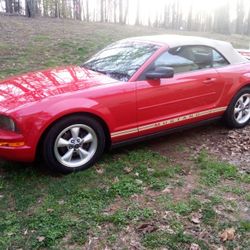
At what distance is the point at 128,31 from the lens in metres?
13.8

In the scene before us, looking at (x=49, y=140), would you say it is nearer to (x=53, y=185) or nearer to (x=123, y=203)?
(x=53, y=185)

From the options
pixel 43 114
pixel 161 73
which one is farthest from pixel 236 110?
pixel 43 114

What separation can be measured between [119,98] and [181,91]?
95cm

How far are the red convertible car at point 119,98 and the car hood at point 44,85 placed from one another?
0.01 m

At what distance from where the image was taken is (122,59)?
4.98 metres

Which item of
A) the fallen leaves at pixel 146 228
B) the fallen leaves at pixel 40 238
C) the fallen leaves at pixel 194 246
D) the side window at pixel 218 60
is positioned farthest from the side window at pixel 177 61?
the fallen leaves at pixel 40 238

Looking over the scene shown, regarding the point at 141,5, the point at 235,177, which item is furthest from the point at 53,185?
the point at 141,5

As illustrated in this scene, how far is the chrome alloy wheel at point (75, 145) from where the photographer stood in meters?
4.12

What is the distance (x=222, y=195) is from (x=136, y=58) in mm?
2039

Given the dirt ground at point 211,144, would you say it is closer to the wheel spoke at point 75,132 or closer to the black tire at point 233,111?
the black tire at point 233,111

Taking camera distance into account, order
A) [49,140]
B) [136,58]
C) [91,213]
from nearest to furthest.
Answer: [91,213], [49,140], [136,58]

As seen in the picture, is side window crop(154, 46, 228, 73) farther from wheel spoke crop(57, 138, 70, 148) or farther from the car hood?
wheel spoke crop(57, 138, 70, 148)

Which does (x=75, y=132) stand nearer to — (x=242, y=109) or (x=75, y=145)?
(x=75, y=145)

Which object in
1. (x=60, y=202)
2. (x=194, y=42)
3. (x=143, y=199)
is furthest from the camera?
(x=194, y=42)
